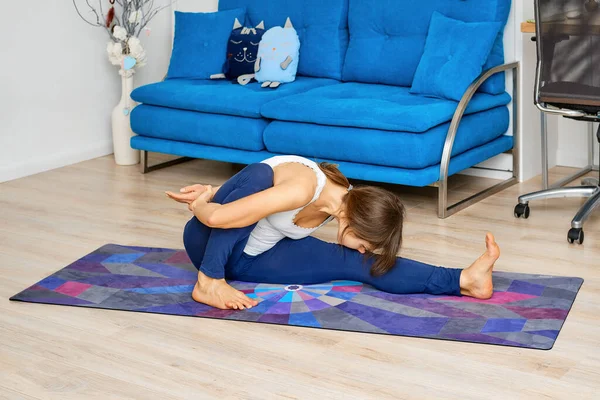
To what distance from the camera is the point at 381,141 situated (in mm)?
3666

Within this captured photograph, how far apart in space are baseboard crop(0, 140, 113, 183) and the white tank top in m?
Answer: 2.18

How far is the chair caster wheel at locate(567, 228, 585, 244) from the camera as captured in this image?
129 inches

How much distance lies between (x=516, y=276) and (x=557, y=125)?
188cm

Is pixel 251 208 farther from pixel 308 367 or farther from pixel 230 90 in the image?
pixel 230 90

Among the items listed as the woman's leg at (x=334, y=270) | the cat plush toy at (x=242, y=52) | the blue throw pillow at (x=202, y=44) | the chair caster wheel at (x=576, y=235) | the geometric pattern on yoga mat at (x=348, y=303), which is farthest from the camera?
the blue throw pillow at (x=202, y=44)

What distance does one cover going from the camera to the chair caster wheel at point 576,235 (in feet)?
10.8

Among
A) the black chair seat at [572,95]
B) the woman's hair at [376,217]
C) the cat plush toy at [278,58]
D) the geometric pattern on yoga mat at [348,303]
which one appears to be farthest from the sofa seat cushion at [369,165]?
the woman's hair at [376,217]

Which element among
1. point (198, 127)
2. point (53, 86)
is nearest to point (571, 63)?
point (198, 127)

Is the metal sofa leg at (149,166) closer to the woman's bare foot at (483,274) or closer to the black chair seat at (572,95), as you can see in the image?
the black chair seat at (572,95)

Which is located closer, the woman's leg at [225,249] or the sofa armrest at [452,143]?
the woman's leg at [225,249]

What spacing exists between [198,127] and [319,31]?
0.83 meters

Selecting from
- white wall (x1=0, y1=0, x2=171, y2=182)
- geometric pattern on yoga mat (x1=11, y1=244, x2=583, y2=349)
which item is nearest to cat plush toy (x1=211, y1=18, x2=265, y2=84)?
white wall (x1=0, y1=0, x2=171, y2=182)

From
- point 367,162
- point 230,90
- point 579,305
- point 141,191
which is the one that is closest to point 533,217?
point 367,162

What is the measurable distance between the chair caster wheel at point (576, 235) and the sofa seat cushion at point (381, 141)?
68cm
